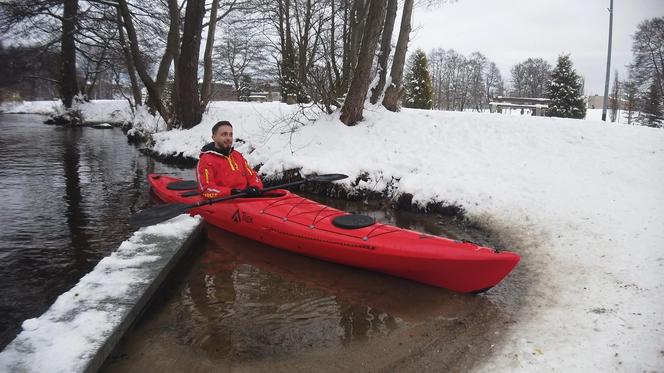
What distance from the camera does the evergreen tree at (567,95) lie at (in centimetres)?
1930

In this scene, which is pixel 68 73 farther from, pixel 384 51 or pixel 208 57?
pixel 384 51

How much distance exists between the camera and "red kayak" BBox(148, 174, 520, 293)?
11.0 feet

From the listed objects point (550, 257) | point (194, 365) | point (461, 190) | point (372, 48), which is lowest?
point (194, 365)

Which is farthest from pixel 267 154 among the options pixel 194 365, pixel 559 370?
pixel 559 370

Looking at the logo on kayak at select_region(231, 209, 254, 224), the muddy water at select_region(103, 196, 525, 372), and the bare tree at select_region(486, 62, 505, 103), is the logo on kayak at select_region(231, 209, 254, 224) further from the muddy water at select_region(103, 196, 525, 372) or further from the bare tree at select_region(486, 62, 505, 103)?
the bare tree at select_region(486, 62, 505, 103)

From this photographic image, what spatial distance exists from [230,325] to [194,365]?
53 cm

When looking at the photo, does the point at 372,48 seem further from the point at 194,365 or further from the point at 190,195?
the point at 194,365

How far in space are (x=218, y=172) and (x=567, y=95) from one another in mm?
18919

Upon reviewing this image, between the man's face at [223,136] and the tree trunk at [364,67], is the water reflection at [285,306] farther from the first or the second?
the tree trunk at [364,67]

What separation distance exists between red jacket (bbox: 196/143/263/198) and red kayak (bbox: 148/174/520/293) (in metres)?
0.19

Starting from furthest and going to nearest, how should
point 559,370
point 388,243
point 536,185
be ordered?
point 536,185 < point 388,243 < point 559,370

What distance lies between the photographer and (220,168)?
514 cm

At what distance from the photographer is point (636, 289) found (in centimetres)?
331

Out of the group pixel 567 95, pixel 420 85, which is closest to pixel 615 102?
pixel 567 95
